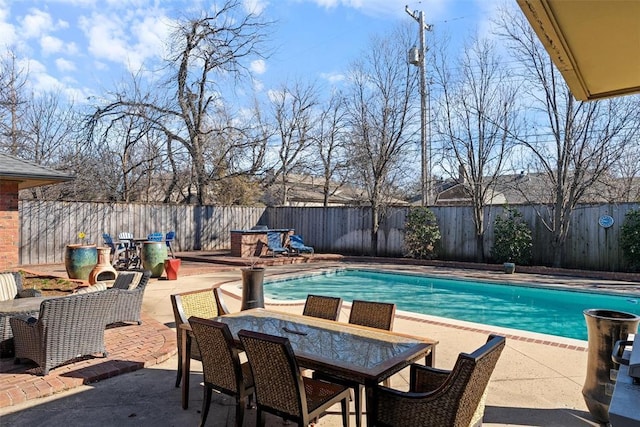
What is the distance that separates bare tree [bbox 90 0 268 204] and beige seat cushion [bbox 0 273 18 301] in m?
12.4

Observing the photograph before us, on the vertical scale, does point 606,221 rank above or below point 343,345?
above

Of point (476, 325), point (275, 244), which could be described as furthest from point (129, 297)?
point (275, 244)

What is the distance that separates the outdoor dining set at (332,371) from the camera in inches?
84.4

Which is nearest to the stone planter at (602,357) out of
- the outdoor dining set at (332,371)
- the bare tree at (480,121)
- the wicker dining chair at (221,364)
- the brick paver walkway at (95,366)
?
the outdoor dining set at (332,371)

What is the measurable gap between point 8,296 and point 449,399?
17.4 feet

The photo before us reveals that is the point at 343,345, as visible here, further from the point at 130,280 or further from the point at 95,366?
the point at 130,280

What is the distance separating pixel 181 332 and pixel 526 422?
271 cm

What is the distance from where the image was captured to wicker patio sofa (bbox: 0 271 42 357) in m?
4.07

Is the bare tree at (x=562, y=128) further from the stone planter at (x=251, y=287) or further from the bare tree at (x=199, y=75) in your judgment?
the bare tree at (x=199, y=75)

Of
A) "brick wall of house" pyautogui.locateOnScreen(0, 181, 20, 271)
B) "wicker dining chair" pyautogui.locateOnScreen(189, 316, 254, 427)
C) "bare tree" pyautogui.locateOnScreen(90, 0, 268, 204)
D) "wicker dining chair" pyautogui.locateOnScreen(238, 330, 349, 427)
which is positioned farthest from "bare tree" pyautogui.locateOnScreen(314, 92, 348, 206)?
"wicker dining chair" pyautogui.locateOnScreen(238, 330, 349, 427)

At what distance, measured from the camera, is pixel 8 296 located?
499cm

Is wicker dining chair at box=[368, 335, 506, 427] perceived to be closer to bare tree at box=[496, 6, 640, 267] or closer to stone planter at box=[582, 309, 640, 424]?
stone planter at box=[582, 309, 640, 424]

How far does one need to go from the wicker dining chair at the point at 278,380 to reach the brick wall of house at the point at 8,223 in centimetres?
685

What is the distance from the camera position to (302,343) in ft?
9.14
